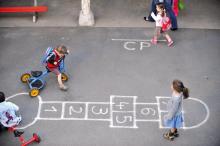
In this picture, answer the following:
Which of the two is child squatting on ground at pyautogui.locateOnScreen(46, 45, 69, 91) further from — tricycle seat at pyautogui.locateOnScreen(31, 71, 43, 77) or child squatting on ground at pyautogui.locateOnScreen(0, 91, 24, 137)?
child squatting on ground at pyautogui.locateOnScreen(0, 91, 24, 137)

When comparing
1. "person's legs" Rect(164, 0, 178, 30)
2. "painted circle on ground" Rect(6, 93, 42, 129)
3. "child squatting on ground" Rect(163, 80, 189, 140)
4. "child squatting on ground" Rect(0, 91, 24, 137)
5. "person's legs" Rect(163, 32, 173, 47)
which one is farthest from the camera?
"person's legs" Rect(164, 0, 178, 30)

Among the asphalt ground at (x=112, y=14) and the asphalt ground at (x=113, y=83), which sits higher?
the asphalt ground at (x=112, y=14)

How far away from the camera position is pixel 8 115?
1094cm

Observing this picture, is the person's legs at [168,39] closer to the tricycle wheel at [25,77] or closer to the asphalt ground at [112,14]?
the asphalt ground at [112,14]

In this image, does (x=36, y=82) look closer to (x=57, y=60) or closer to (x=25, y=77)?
(x=25, y=77)

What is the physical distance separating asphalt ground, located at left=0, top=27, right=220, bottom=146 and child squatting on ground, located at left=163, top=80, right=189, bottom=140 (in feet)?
0.83

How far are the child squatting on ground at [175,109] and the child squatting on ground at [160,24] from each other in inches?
137

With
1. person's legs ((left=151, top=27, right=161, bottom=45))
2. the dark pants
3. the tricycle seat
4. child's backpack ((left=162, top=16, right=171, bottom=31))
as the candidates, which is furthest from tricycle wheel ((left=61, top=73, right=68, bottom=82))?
the dark pants

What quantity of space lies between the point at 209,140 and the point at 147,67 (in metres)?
3.06

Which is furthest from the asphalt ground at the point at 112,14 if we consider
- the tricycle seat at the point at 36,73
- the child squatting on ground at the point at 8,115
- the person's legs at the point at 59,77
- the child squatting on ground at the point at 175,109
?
the child squatting on ground at the point at 175,109

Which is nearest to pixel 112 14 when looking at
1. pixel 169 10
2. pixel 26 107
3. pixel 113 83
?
pixel 169 10

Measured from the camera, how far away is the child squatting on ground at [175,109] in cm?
1007

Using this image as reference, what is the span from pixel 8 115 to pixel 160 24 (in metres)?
5.22

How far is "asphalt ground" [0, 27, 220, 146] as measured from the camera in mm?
11242
